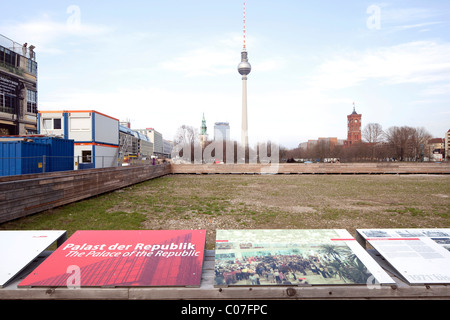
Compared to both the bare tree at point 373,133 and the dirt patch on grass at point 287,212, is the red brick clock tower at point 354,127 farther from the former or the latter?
the dirt patch on grass at point 287,212

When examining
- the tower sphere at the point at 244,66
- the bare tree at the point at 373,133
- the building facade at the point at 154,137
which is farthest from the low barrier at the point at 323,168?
the building facade at the point at 154,137

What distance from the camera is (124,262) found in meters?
2.65

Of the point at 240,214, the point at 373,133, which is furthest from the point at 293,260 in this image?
the point at 373,133

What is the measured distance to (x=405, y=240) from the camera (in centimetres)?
300

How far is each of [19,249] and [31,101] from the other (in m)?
49.3

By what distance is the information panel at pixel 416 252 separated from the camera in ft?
8.10

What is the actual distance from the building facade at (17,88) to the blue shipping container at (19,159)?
28851 millimetres

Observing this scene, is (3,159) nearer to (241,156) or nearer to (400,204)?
(400,204)

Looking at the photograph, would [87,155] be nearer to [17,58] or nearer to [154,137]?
[17,58]

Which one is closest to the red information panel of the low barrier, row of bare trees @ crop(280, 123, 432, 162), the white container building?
the white container building

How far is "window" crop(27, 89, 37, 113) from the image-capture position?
41.6m

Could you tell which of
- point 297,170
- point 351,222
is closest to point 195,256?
point 351,222

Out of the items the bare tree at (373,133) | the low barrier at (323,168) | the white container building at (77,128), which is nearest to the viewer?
the white container building at (77,128)
